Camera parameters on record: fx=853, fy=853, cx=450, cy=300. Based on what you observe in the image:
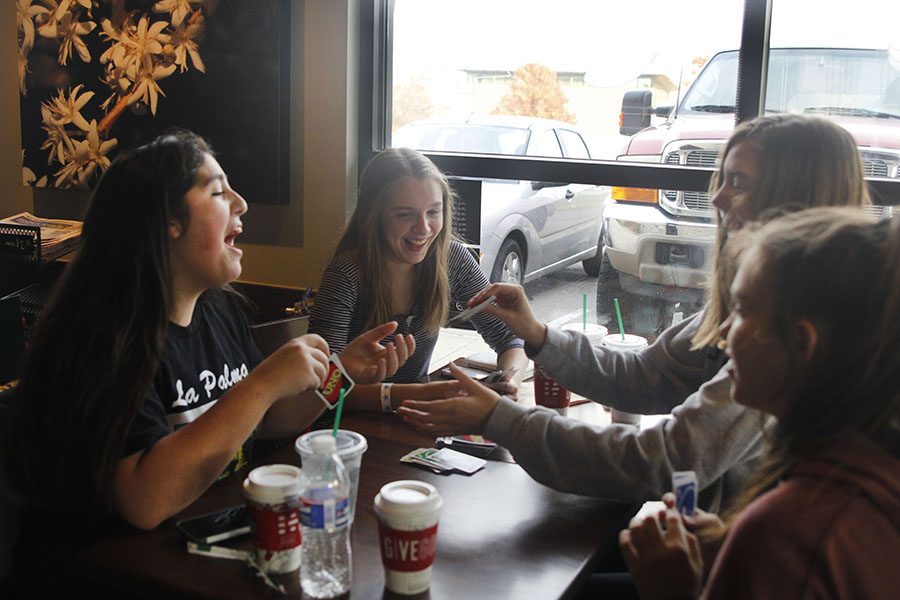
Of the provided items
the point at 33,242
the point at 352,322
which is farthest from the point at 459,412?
the point at 33,242

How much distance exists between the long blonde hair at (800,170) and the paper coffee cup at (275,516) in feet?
2.98

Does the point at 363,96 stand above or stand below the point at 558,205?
above

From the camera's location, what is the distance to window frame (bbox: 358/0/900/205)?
A: 8.91 feet

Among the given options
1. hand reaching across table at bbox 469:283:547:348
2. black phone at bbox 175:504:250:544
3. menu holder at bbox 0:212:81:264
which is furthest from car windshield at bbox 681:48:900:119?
menu holder at bbox 0:212:81:264

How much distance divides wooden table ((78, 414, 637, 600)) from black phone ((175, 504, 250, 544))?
20 millimetres

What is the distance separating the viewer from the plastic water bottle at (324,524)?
1.13 metres

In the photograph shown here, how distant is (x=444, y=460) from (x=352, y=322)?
84 centimetres

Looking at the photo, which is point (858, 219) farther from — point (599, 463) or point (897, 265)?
point (599, 463)

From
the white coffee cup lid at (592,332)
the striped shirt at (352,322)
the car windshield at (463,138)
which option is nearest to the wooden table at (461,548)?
the white coffee cup lid at (592,332)

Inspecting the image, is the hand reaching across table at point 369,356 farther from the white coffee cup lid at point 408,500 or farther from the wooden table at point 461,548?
the white coffee cup lid at point 408,500

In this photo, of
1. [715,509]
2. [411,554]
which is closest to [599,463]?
[715,509]

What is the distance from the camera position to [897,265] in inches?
37.2

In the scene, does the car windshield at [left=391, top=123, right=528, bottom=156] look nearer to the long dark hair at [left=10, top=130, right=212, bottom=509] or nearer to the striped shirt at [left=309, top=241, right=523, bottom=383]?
the striped shirt at [left=309, top=241, right=523, bottom=383]

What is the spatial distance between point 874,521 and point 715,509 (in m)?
0.73
